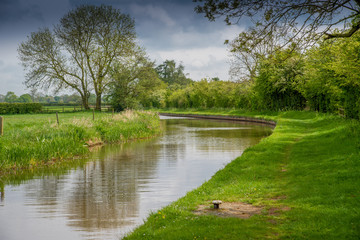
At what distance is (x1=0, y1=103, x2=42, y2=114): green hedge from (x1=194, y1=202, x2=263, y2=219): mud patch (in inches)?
2010

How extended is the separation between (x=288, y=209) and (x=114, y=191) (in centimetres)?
633

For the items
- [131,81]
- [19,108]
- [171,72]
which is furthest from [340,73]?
[171,72]

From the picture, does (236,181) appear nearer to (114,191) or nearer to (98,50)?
(114,191)

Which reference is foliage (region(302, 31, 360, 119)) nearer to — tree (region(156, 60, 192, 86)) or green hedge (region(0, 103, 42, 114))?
green hedge (region(0, 103, 42, 114))

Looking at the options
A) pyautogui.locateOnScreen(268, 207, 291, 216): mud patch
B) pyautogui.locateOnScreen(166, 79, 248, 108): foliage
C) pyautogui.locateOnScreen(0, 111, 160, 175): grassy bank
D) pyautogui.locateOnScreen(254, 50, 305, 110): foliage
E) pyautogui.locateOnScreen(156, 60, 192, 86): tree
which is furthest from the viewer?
pyautogui.locateOnScreen(156, 60, 192, 86): tree

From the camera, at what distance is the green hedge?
51.9 m

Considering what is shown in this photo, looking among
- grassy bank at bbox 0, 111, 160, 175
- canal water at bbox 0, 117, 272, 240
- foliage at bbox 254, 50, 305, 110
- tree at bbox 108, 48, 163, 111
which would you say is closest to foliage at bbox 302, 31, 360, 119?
foliage at bbox 254, 50, 305, 110

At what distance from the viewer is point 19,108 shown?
174ft

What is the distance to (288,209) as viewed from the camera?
739cm

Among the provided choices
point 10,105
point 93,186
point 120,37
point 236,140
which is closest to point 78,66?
point 120,37

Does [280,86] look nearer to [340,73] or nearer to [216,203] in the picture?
[340,73]

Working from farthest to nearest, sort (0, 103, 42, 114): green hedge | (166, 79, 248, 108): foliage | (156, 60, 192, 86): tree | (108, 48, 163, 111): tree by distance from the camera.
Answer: (156, 60, 192, 86): tree, (166, 79, 248, 108): foliage, (0, 103, 42, 114): green hedge, (108, 48, 163, 111): tree

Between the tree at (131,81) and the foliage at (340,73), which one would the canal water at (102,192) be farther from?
the tree at (131,81)

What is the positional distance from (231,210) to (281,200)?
4.37 feet
